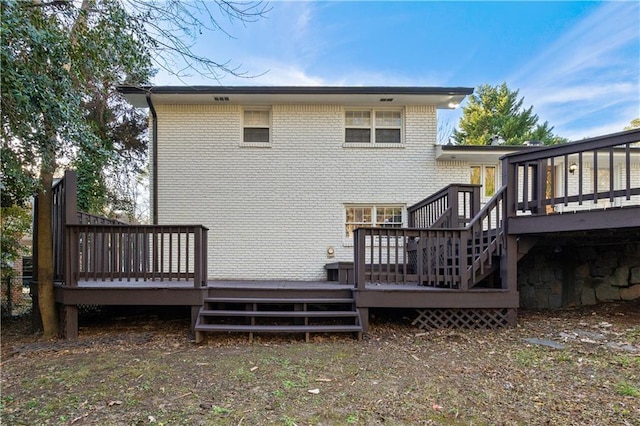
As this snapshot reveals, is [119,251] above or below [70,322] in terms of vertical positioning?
above

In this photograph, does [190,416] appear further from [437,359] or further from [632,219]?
[632,219]

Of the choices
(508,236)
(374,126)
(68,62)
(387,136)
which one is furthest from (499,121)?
(68,62)

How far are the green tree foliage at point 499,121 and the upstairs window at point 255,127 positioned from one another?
20.0 meters

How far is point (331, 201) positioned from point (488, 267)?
410cm

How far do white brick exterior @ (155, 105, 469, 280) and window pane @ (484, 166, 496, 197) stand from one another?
773mm

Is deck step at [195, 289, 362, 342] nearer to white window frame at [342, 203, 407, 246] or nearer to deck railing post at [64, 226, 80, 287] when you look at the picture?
deck railing post at [64, 226, 80, 287]

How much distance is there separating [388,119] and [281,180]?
3210mm

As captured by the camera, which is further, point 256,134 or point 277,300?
point 256,134

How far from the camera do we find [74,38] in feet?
14.4

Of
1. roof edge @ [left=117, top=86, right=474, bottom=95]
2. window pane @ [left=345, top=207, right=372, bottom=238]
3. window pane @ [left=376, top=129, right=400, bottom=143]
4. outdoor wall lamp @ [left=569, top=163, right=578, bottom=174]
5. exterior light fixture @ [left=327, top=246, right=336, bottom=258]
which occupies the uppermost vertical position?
roof edge @ [left=117, top=86, right=474, bottom=95]

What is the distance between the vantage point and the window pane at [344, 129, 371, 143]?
898cm

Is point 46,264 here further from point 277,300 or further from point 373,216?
point 373,216

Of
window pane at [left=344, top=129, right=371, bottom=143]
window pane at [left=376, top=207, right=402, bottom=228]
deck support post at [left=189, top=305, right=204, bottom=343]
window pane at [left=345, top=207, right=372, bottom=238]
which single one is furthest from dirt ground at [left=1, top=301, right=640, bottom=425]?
window pane at [left=344, top=129, right=371, bottom=143]

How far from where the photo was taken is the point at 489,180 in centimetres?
927
